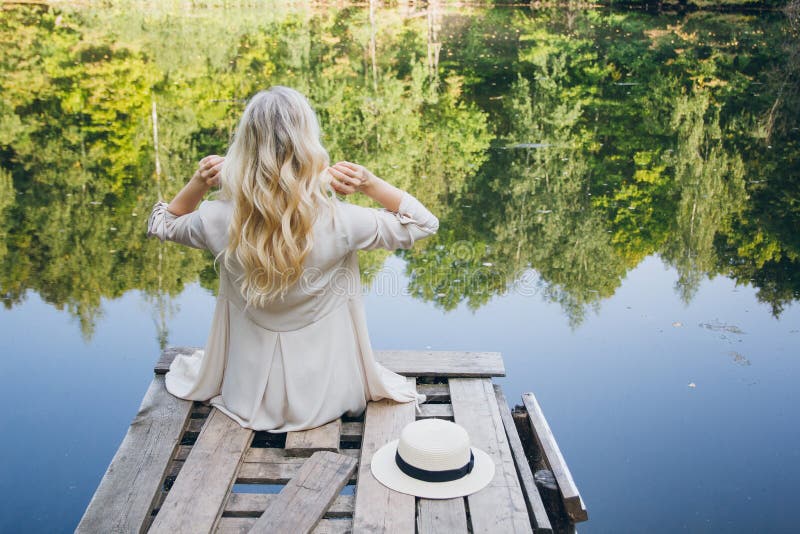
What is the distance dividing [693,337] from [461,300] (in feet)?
5.41

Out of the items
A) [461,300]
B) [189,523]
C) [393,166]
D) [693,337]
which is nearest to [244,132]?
[189,523]

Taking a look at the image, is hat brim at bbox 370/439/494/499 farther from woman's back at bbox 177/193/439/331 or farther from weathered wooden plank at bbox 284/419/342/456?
woman's back at bbox 177/193/439/331

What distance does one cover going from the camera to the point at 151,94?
12844mm

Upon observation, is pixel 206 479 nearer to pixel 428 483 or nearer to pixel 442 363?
pixel 428 483

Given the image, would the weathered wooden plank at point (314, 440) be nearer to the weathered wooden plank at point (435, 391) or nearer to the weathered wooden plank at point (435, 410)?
the weathered wooden plank at point (435, 410)

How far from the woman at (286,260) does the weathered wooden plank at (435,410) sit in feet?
0.17

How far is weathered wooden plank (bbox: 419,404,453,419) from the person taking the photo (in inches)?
137

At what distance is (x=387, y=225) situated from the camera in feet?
10.3

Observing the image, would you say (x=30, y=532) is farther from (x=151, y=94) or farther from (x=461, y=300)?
(x=151, y=94)

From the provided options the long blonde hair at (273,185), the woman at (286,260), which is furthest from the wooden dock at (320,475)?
the long blonde hair at (273,185)

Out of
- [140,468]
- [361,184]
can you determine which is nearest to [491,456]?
[361,184]

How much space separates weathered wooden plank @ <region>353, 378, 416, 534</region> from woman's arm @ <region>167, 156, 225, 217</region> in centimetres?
118

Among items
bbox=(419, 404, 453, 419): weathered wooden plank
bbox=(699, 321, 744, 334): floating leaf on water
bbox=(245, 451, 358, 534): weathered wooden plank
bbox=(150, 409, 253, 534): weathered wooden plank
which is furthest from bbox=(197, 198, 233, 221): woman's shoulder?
bbox=(699, 321, 744, 334): floating leaf on water

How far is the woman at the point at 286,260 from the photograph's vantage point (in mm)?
2902
